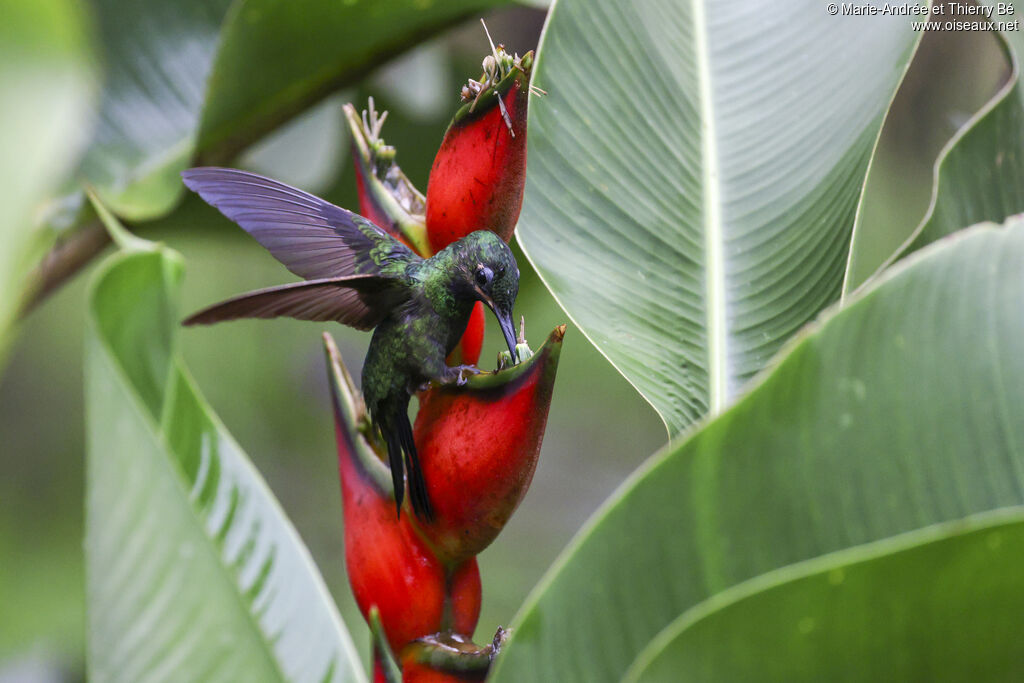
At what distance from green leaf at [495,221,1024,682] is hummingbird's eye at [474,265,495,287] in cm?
11

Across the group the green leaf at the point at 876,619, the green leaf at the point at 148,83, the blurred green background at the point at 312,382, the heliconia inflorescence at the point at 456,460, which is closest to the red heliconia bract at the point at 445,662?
the heliconia inflorescence at the point at 456,460

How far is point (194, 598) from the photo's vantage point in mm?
309

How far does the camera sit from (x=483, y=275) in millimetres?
351

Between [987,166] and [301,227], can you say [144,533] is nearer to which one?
[301,227]

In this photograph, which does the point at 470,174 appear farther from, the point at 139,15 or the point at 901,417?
the point at 139,15

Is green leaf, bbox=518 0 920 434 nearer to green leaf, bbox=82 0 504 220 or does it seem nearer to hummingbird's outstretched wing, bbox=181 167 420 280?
hummingbird's outstretched wing, bbox=181 167 420 280

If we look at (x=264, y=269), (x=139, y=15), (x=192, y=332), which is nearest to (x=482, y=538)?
(x=139, y=15)

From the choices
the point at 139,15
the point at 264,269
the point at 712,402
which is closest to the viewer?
the point at 712,402

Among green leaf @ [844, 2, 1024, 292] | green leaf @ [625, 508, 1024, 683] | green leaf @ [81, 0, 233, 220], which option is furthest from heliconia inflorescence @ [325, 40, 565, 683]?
green leaf @ [81, 0, 233, 220]

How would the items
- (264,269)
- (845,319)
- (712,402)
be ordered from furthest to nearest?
(264,269)
(712,402)
(845,319)

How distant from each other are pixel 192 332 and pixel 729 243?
47.7 inches

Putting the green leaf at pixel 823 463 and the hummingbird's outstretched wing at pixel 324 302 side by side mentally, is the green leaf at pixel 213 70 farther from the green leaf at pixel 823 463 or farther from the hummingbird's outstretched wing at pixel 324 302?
the green leaf at pixel 823 463

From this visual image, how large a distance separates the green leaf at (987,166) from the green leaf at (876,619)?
27cm

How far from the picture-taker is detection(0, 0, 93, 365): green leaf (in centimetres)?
17
